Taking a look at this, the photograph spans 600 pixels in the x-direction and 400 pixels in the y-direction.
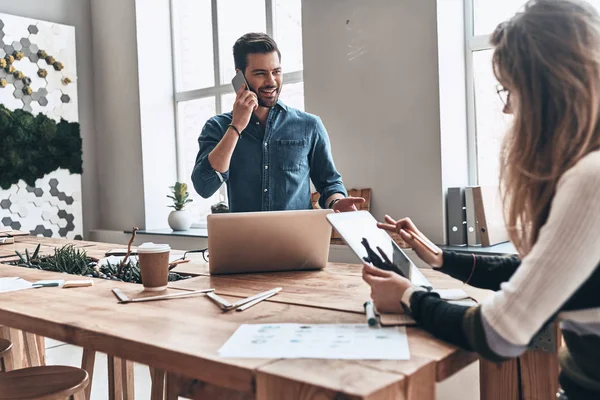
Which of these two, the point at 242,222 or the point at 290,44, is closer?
the point at 242,222

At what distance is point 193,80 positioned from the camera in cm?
501

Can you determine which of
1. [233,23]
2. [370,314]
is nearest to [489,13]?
[233,23]

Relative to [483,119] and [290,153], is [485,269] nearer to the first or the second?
[290,153]

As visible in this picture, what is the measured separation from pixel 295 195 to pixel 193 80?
9.70 feet

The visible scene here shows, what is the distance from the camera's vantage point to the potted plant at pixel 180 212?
15.1ft

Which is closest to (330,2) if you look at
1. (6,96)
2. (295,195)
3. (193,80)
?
(295,195)

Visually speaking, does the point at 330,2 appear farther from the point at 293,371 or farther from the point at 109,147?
the point at 293,371

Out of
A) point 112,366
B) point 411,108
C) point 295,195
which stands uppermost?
point 411,108

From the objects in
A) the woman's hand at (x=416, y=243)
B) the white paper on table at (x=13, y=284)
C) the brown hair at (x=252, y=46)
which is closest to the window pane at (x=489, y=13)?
the brown hair at (x=252, y=46)

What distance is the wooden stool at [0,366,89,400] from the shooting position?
1532 millimetres

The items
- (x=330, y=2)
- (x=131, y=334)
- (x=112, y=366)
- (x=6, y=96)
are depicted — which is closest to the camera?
(x=131, y=334)

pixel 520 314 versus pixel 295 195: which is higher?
pixel 295 195

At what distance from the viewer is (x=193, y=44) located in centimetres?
500

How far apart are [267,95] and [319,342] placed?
57.9 inches
